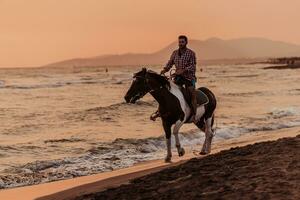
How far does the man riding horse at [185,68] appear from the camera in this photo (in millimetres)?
12805

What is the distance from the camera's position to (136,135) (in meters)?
19.2

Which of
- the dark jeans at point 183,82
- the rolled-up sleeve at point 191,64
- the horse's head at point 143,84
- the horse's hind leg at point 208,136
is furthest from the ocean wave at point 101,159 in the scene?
the rolled-up sleeve at point 191,64

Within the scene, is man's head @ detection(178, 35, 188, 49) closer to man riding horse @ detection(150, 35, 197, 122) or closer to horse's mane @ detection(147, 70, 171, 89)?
man riding horse @ detection(150, 35, 197, 122)

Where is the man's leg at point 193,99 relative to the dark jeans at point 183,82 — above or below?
below

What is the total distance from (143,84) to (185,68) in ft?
3.78

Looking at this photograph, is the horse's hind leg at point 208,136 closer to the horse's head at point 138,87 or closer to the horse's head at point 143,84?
the horse's head at point 143,84

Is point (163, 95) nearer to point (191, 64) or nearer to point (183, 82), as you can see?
point (183, 82)

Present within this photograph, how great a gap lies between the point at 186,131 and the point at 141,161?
5.52 meters

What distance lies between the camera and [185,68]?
12.8m

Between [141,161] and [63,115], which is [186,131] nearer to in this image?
[141,161]

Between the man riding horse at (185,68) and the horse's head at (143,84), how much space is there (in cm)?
49

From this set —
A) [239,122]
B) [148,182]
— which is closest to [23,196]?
[148,182]

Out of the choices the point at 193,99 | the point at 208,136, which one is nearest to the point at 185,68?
the point at 193,99

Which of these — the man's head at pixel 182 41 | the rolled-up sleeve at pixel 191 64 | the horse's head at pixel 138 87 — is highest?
the man's head at pixel 182 41
